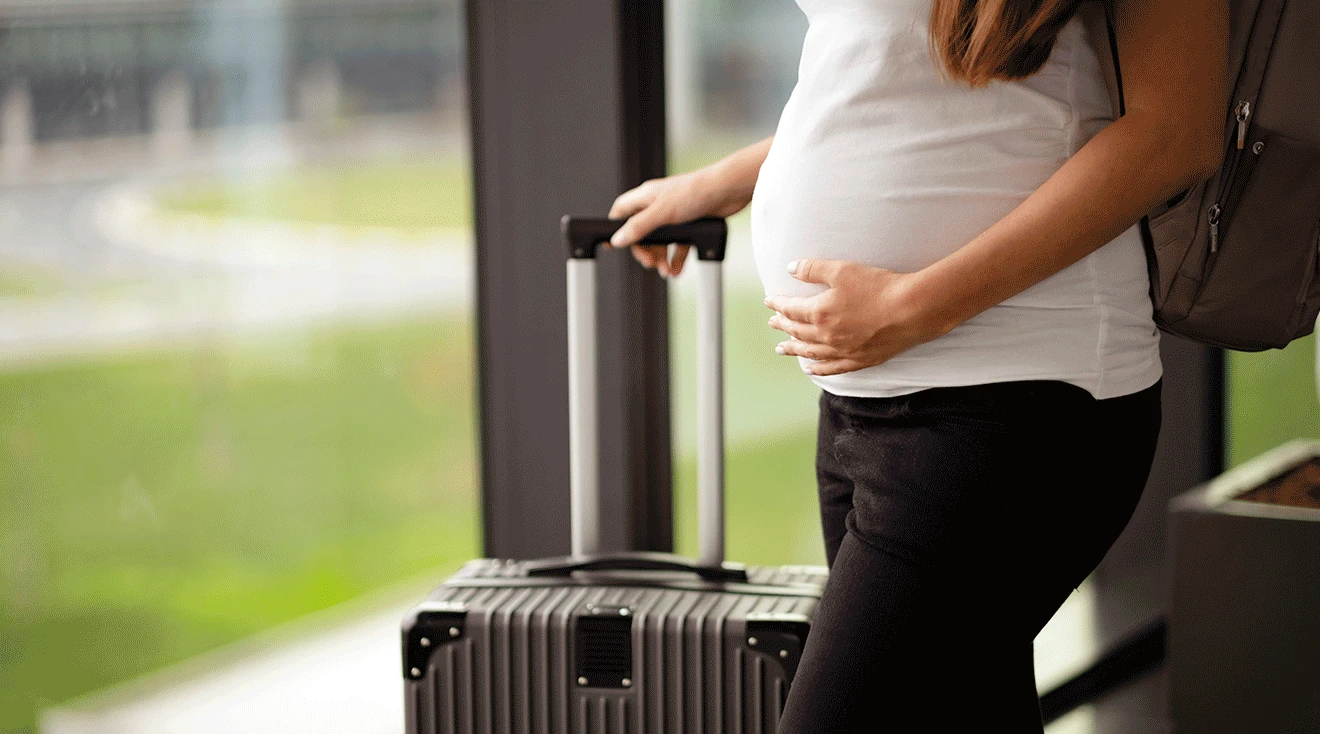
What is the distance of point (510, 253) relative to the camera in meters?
1.96

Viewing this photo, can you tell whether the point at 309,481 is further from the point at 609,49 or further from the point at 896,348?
the point at 896,348

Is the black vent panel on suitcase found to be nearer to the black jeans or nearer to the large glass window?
the black jeans

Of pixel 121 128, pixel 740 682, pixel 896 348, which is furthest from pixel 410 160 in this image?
pixel 896 348

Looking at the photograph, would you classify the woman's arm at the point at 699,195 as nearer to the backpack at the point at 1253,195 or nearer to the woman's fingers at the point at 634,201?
the woman's fingers at the point at 634,201

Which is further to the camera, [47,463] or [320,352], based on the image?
[320,352]

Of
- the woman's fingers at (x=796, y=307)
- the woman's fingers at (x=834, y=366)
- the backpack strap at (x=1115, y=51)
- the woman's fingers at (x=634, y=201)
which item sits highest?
the backpack strap at (x=1115, y=51)

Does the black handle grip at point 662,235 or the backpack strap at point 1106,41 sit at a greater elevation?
the backpack strap at point 1106,41

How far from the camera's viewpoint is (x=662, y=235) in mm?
1480

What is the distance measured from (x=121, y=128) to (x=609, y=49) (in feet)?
3.12

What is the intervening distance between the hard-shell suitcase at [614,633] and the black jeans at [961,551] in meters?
0.27

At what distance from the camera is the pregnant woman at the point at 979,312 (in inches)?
40.7

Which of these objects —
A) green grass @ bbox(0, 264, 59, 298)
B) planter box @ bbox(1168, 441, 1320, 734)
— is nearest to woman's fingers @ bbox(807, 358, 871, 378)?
planter box @ bbox(1168, 441, 1320, 734)

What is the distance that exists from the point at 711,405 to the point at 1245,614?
51.2 inches

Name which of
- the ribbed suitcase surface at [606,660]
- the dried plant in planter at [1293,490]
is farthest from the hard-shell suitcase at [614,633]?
the dried plant in planter at [1293,490]
